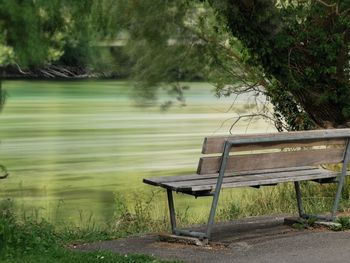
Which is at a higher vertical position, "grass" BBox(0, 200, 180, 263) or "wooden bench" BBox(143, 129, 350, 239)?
"wooden bench" BBox(143, 129, 350, 239)

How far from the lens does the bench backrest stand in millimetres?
6312

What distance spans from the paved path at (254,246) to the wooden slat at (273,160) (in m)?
0.59

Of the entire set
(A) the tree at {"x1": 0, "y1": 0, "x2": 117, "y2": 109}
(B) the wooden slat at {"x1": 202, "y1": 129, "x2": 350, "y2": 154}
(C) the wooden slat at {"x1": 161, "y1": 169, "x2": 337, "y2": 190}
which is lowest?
(C) the wooden slat at {"x1": 161, "y1": 169, "x2": 337, "y2": 190}

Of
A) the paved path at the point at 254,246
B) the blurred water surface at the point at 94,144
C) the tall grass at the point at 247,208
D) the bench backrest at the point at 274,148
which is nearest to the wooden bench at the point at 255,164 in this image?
the bench backrest at the point at 274,148

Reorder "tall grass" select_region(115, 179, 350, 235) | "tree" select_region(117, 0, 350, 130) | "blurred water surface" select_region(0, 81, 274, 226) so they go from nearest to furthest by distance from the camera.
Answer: "tall grass" select_region(115, 179, 350, 235)
"tree" select_region(117, 0, 350, 130)
"blurred water surface" select_region(0, 81, 274, 226)

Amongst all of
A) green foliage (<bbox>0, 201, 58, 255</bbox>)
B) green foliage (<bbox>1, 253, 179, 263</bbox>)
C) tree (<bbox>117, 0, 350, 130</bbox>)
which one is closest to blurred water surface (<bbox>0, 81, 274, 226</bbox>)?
green foliage (<bbox>0, 201, 58, 255</bbox>)

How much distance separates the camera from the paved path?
19.2 feet

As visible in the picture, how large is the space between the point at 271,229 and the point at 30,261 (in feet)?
7.99

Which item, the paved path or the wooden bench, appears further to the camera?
the wooden bench

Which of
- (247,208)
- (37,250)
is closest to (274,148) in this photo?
(37,250)

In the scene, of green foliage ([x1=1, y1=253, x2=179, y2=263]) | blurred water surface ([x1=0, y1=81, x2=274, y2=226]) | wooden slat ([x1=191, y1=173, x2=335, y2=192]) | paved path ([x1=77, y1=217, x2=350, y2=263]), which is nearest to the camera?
green foliage ([x1=1, y1=253, x2=179, y2=263])

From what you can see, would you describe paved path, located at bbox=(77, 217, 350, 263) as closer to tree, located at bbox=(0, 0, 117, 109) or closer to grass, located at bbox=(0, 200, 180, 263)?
grass, located at bbox=(0, 200, 180, 263)

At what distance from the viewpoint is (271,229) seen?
7113mm

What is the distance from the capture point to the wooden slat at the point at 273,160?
249 inches
